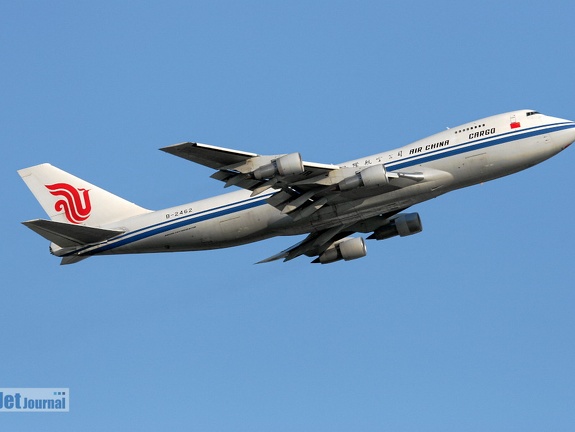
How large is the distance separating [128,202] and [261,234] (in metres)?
9.01

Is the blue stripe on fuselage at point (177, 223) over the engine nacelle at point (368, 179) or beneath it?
over

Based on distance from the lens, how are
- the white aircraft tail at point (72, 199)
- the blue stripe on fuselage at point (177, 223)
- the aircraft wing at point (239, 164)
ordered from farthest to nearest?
1. the white aircraft tail at point (72, 199)
2. the blue stripe on fuselage at point (177, 223)
3. the aircraft wing at point (239, 164)

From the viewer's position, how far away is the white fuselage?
52.5 meters

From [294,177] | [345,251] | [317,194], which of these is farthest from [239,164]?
[345,251]

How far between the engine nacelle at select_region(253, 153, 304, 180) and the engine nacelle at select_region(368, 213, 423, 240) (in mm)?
10522

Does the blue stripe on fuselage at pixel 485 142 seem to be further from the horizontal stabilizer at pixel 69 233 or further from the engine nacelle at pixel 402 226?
the horizontal stabilizer at pixel 69 233

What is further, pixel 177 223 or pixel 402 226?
pixel 402 226

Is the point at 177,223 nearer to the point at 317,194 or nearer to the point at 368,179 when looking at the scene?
the point at 317,194

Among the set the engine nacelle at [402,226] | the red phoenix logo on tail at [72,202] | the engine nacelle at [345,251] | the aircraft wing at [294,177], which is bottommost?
the engine nacelle at [345,251]

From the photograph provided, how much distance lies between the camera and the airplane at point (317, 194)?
168 ft

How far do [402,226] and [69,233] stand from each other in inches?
763

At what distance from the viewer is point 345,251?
193 ft

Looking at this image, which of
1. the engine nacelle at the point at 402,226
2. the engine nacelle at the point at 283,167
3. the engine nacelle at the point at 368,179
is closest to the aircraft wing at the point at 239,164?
the engine nacelle at the point at 283,167

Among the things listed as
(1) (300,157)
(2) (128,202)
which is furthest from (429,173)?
(2) (128,202)
